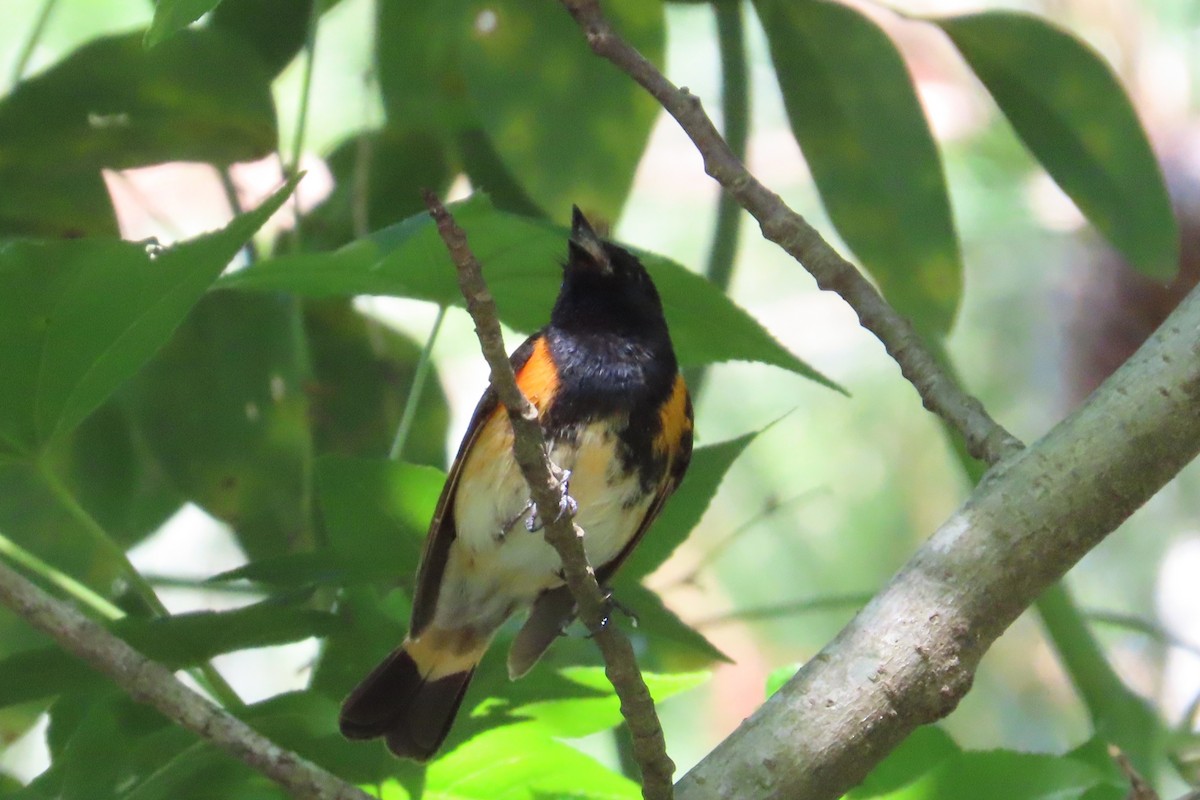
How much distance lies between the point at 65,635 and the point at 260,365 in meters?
0.98

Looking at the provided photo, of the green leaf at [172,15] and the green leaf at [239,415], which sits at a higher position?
the green leaf at [239,415]

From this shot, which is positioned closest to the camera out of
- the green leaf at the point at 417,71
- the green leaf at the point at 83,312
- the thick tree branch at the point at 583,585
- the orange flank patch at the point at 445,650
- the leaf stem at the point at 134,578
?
the thick tree branch at the point at 583,585

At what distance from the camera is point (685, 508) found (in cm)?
171

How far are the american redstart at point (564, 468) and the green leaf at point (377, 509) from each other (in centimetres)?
9

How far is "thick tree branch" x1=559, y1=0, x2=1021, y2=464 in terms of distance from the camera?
4.46 feet

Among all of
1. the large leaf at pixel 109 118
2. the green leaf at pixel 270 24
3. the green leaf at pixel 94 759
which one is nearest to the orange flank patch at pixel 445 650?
the green leaf at pixel 94 759

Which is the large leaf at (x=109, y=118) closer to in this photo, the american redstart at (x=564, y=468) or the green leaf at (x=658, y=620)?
the american redstart at (x=564, y=468)

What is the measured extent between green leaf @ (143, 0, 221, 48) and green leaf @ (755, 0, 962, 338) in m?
1.02

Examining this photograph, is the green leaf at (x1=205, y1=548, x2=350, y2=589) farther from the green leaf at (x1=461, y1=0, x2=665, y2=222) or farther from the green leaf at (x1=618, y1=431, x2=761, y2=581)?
the green leaf at (x1=461, y1=0, x2=665, y2=222)

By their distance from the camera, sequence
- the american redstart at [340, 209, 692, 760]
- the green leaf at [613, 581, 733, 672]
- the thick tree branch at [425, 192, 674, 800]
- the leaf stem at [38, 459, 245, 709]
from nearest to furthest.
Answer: the thick tree branch at [425, 192, 674, 800], the leaf stem at [38, 459, 245, 709], the green leaf at [613, 581, 733, 672], the american redstart at [340, 209, 692, 760]

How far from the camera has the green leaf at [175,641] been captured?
1393 mm

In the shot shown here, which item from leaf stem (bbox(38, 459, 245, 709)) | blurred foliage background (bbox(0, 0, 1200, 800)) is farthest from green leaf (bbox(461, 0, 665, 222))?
leaf stem (bbox(38, 459, 245, 709))

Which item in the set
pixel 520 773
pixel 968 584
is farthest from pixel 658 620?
pixel 968 584

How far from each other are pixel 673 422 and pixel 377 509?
529 millimetres
